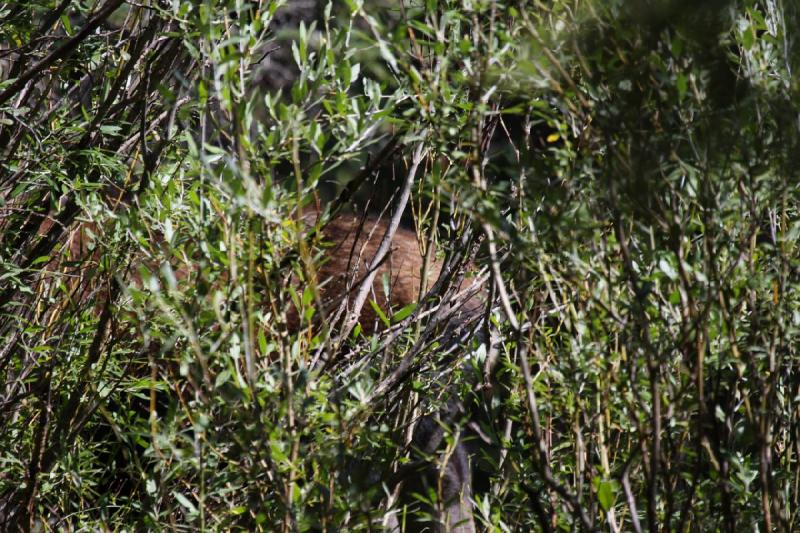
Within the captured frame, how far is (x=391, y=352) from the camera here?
2080 mm

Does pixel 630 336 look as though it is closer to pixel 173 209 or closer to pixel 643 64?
pixel 643 64

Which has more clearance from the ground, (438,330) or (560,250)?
(560,250)

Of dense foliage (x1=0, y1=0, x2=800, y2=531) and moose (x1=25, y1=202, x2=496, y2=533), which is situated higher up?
dense foliage (x1=0, y1=0, x2=800, y2=531)

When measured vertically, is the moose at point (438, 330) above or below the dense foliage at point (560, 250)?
below

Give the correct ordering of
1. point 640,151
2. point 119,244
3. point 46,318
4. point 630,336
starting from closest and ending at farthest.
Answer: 1. point 640,151
2. point 630,336
3. point 119,244
4. point 46,318

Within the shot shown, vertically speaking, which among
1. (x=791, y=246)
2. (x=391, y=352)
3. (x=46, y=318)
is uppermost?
(x=791, y=246)

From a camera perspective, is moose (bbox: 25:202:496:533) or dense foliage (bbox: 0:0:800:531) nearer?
dense foliage (bbox: 0:0:800:531)

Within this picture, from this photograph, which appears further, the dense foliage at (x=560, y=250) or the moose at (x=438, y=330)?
the moose at (x=438, y=330)

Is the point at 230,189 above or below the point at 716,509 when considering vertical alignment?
above

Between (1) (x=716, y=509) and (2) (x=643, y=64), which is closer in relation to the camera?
(2) (x=643, y=64)

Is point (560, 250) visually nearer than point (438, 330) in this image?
Yes

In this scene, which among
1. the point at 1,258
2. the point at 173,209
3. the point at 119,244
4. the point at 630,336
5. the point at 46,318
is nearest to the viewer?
the point at 630,336

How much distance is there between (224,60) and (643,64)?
1.93ft

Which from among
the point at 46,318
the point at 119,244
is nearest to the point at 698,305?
the point at 119,244
